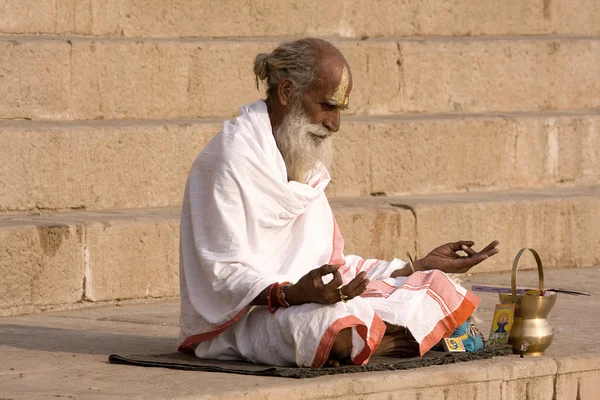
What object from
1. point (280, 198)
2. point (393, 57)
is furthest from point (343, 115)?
point (280, 198)

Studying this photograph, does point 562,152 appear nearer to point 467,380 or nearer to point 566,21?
point 566,21

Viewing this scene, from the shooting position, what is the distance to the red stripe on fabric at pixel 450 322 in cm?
504

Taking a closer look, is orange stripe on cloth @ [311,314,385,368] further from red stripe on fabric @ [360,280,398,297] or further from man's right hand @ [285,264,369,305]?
red stripe on fabric @ [360,280,398,297]

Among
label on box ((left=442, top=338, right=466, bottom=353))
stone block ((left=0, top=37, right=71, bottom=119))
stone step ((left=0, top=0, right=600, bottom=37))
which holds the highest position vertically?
stone step ((left=0, top=0, right=600, bottom=37))

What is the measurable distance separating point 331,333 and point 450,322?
0.64 meters

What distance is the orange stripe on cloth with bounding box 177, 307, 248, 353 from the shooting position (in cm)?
482

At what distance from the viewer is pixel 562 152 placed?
30.5ft

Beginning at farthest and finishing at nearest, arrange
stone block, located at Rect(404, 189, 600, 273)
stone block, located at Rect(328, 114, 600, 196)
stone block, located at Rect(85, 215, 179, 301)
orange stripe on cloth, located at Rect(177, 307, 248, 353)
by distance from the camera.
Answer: stone block, located at Rect(328, 114, 600, 196), stone block, located at Rect(404, 189, 600, 273), stone block, located at Rect(85, 215, 179, 301), orange stripe on cloth, located at Rect(177, 307, 248, 353)

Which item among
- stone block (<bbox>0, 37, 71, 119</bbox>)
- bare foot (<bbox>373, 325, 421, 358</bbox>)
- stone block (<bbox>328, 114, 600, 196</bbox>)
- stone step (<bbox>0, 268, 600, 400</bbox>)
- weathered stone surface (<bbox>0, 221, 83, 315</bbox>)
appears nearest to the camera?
stone step (<bbox>0, 268, 600, 400</bbox>)

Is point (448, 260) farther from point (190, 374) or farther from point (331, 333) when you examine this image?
point (190, 374)

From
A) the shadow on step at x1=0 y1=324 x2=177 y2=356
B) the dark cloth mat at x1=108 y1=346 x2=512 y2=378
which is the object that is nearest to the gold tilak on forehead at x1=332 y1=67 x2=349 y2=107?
the dark cloth mat at x1=108 y1=346 x2=512 y2=378

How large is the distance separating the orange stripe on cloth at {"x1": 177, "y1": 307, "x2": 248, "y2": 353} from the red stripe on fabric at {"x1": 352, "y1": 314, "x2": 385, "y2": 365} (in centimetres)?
44

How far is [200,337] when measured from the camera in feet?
16.3

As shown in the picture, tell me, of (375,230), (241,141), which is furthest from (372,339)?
(375,230)
